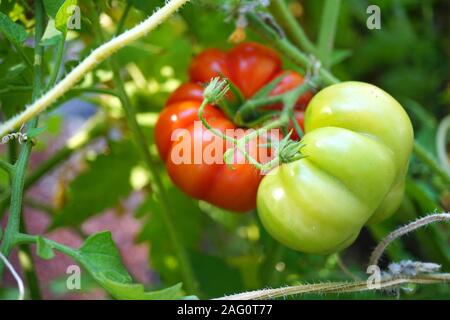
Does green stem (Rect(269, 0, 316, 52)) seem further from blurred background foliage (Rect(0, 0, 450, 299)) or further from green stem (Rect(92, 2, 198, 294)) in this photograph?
green stem (Rect(92, 2, 198, 294))

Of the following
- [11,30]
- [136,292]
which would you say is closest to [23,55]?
[11,30]

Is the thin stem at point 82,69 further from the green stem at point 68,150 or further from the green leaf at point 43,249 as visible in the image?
the green stem at point 68,150

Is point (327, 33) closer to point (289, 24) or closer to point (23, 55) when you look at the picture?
point (289, 24)

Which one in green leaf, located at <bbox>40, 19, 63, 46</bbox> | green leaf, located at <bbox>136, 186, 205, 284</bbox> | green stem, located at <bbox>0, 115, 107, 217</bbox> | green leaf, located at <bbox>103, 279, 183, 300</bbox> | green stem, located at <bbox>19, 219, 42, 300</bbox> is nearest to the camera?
green leaf, located at <bbox>103, 279, 183, 300</bbox>

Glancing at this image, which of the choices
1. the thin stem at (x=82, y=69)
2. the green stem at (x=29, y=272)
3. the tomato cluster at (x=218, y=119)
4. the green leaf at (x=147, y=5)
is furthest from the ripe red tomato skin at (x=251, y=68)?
the green stem at (x=29, y=272)

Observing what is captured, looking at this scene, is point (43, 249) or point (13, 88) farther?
point (13, 88)

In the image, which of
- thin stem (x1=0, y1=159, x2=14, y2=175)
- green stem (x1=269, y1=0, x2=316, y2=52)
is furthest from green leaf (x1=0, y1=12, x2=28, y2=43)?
green stem (x1=269, y1=0, x2=316, y2=52)
